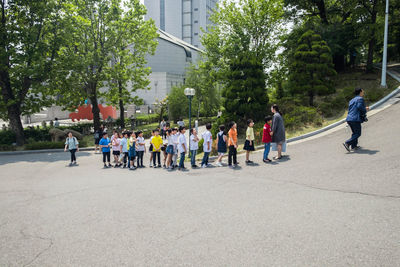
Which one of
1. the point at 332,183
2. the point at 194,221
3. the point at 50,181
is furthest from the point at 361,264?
the point at 50,181

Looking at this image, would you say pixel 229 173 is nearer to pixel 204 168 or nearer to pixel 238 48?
pixel 204 168

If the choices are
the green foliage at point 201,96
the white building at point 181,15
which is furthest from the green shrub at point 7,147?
the white building at point 181,15

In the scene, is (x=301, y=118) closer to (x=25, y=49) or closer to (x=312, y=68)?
(x=312, y=68)

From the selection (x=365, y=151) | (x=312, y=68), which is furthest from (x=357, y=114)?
(x=312, y=68)

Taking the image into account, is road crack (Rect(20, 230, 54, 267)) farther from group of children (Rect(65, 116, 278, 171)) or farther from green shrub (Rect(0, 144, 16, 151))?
green shrub (Rect(0, 144, 16, 151))

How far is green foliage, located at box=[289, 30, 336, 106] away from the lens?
17828 mm

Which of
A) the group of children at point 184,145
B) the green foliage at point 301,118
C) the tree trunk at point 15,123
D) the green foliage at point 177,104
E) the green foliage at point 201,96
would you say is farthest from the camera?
the green foliage at point 177,104

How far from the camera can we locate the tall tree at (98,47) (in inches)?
950

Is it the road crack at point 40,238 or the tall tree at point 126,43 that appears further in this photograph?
the tall tree at point 126,43

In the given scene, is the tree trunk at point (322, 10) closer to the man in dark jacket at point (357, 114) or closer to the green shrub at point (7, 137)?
the man in dark jacket at point (357, 114)

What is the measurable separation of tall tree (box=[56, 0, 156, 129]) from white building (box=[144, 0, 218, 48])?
80.4 m

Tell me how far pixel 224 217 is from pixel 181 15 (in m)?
113

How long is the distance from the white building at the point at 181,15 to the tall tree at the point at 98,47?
80.4 m

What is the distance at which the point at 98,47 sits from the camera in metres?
27.5
